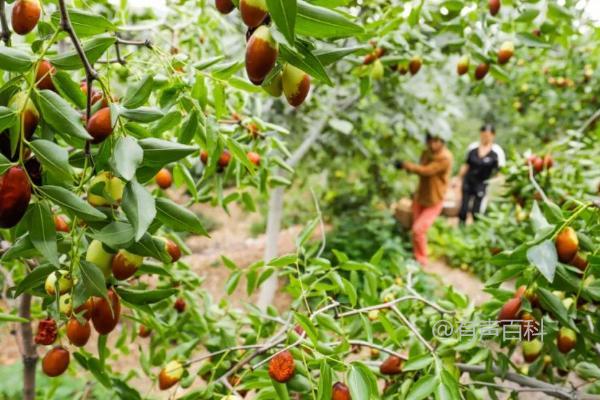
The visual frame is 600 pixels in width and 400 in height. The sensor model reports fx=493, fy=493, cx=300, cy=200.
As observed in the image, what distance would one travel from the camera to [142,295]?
79 centimetres

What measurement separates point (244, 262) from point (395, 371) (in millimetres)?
4803

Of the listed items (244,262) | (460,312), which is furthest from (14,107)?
(244,262)

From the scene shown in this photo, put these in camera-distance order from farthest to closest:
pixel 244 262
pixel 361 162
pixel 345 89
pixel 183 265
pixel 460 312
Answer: pixel 244 262 → pixel 361 162 → pixel 345 89 → pixel 183 265 → pixel 460 312

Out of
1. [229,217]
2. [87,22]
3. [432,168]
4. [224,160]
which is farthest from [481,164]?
[87,22]

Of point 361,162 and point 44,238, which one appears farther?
point 361,162

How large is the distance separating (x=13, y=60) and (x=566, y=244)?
3.11 ft

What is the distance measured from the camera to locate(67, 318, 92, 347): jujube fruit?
784 millimetres

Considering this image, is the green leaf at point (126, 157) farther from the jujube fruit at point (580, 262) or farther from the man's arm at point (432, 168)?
the man's arm at point (432, 168)

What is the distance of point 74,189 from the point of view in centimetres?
64

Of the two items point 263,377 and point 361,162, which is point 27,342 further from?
point 361,162

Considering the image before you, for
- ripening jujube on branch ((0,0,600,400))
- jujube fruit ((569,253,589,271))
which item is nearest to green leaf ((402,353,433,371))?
ripening jujube on branch ((0,0,600,400))

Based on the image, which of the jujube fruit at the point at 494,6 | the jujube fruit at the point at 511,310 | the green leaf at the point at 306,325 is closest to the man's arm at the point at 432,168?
the jujube fruit at the point at 494,6

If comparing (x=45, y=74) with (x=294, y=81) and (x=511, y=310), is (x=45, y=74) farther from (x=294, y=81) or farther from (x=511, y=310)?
(x=511, y=310)

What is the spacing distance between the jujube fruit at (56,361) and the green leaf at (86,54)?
571 mm
